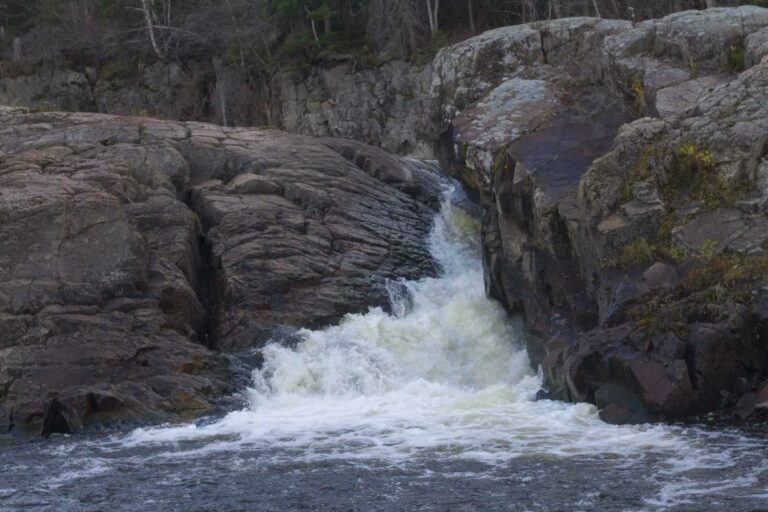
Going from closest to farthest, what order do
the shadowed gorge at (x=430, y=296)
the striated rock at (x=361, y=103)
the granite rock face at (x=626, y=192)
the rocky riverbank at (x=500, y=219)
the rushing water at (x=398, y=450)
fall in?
the rushing water at (x=398, y=450), the shadowed gorge at (x=430, y=296), the granite rock face at (x=626, y=192), the rocky riverbank at (x=500, y=219), the striated rock at (x=361, y=103)

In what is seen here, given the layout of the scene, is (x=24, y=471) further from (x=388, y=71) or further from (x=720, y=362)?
(x=388, y=71)

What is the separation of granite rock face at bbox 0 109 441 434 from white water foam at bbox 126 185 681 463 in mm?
732

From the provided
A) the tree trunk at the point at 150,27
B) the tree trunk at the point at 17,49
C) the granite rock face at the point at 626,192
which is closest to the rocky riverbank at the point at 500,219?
the granite rock face at the point at 626,192

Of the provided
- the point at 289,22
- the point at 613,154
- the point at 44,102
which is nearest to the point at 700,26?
the point at 613,154

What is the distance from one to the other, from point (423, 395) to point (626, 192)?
4.66m

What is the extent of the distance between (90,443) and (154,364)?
274cm

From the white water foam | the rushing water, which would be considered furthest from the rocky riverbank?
the rushing water

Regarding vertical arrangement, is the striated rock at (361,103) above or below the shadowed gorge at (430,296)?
above

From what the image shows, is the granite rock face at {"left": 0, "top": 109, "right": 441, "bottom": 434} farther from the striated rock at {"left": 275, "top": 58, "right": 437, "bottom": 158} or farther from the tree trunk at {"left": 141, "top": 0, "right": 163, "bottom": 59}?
the tree trunk at {"left": 141, "top": 0, "right": 163, "bottom": 59}

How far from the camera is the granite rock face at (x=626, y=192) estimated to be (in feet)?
49.6

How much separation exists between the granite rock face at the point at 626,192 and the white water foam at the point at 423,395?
2.23 ft

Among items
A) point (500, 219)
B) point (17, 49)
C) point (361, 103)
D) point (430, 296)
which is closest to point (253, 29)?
point (361, 103)

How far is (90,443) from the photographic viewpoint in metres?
15.8

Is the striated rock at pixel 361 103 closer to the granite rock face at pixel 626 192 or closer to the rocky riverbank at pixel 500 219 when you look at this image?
the rocky riverbank at pixel 500 219
